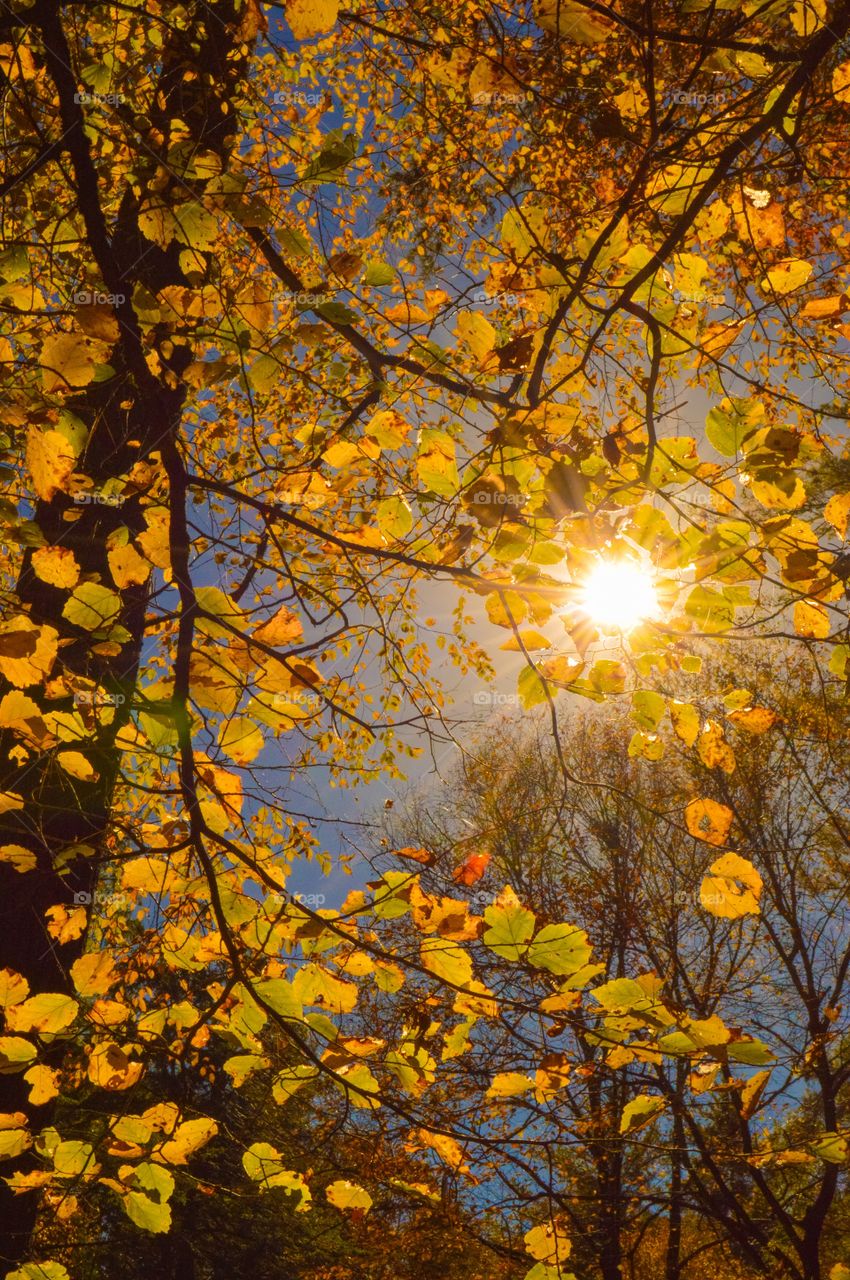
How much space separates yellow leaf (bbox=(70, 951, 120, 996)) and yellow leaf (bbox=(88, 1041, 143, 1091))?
0.59 ft

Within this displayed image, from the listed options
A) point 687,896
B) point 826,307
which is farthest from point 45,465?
point 687,896

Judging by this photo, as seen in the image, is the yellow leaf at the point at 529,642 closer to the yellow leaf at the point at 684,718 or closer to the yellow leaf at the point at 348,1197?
the yellow leaf at the point at 684,718

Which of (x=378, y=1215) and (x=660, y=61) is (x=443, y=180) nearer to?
(x=660, y=61)

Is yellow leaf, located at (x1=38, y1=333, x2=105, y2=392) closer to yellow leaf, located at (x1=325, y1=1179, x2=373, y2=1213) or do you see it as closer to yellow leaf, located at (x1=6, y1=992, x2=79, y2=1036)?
yellow leaf, located at (x1=6, y1=992, x2=79, y2=1036)

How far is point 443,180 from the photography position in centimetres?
630

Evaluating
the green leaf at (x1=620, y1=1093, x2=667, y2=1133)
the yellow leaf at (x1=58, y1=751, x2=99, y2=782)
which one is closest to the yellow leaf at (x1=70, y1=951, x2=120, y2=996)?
the yellow leaf at (x1=58, y1=751, x2=99, y2=782)

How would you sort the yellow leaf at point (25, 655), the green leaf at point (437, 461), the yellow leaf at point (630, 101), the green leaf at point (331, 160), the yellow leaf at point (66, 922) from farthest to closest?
the yellow leaf at point (66, 922), the yellow leaf at point (630, 101), the green leaf at point (437, 461), the yellow leaf at point (25, 655), the green leaf at point (331, 160)

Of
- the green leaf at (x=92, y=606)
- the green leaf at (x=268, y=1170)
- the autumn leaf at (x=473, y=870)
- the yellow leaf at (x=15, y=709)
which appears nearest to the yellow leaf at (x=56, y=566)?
the green leaf at (x=92, y=606)

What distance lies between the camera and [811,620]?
1952 mm

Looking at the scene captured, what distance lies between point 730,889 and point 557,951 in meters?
0.58

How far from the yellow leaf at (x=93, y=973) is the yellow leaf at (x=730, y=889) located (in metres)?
1.59

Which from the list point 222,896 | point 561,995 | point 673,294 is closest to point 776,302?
point 673,294

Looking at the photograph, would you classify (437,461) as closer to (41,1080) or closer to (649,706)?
(649,706)

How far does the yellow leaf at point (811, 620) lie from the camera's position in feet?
6.38
